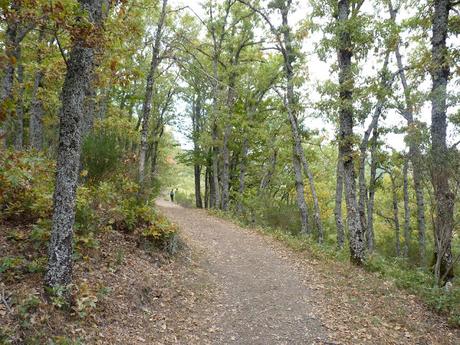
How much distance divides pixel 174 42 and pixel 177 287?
22.4 feet

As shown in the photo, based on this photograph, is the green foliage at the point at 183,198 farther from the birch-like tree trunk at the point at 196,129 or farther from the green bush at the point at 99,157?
the green bush at the point at 99,157

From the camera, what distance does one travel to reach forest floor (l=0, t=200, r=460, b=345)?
4230mm

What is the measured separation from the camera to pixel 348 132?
9086 mm

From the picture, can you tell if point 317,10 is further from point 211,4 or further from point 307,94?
point 211,4

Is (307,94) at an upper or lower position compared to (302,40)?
lower

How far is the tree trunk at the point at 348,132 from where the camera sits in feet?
28.8

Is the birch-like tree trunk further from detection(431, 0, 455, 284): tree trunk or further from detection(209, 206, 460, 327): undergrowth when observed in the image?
detection(431, 0, 455, 284): tree trunk

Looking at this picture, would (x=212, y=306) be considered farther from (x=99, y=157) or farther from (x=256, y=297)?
(x=99, y=157)

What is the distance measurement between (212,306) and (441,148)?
5.68 metres

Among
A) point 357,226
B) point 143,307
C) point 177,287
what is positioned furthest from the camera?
point 357,226

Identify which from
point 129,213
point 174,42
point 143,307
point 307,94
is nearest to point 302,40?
point 307,94

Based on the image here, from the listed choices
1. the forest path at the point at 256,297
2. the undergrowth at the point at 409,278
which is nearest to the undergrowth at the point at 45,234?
the forest path at the point at 256,297

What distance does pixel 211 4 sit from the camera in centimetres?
1830

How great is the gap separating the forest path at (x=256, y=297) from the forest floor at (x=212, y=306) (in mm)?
21
